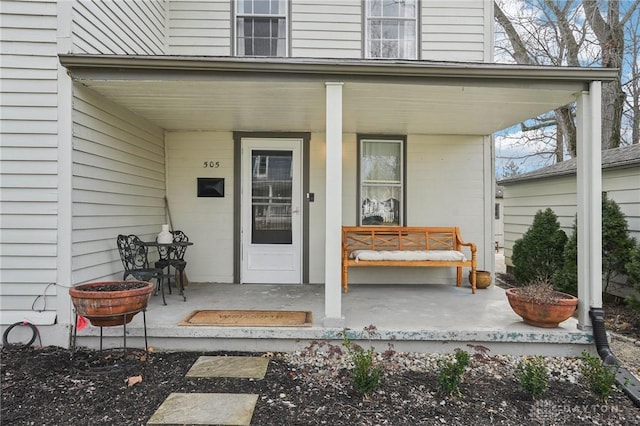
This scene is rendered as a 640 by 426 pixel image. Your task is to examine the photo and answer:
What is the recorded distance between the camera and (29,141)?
3.30 m

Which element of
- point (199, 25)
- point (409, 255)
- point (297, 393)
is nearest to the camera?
point (297, 393)

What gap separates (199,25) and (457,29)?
356 centimetres

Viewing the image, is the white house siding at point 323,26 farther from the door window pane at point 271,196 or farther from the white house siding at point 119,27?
the white house siding at point 119,27

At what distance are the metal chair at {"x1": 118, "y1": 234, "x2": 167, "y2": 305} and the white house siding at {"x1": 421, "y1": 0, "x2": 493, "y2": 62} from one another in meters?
4.39

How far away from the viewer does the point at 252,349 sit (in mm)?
3361

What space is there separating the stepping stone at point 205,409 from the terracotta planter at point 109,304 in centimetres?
77

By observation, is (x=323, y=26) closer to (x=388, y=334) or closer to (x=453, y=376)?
(x=388, y=334)

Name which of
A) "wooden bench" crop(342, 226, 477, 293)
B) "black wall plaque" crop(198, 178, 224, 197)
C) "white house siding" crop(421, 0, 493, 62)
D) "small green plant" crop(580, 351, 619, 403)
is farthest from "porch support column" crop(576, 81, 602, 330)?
"black wall plaque" crop(198, 178, 224, 197)

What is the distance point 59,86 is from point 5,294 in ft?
6.09

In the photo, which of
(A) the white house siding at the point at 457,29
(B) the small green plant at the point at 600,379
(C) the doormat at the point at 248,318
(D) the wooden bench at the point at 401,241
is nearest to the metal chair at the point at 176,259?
(C) the doormat at the point at 248,318

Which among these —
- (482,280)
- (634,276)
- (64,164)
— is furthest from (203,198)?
(634,276)

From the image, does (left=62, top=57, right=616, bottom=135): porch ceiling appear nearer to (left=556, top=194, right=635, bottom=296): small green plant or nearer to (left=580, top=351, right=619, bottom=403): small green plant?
(left=556, top=194, right=635, bottom=296): small green plant

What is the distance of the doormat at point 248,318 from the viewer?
342 cm

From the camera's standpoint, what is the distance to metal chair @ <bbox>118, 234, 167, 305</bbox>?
3.84 meters
